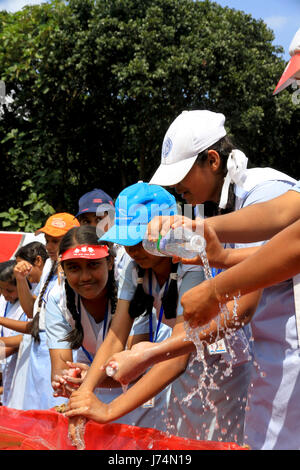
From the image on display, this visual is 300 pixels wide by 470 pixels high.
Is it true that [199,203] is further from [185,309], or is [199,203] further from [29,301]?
[29,301]

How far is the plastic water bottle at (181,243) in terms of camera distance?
1677mm

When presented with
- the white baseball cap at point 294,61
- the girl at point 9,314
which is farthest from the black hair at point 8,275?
the white baseball cap at point 294,61

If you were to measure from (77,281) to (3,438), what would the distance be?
94 cm

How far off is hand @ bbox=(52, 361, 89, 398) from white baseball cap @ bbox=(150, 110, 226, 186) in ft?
2.96

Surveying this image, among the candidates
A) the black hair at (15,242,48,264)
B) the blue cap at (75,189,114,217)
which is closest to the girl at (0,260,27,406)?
the black hair at (15,242,48,264)

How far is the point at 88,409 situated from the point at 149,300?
0.67 metres

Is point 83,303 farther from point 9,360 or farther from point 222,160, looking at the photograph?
point 9,360

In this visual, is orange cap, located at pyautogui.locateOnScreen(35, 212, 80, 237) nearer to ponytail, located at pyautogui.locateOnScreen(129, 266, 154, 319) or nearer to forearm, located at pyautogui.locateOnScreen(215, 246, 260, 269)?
ponytail, located at pyautogui.locateOnScreen(129, 266, 154, 319)

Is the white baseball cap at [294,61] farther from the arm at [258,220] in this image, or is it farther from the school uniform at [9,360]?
the school uniform at [9,360]

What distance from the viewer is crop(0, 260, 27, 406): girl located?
5.11 metres

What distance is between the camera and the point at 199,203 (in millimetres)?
2436

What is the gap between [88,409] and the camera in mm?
2215
